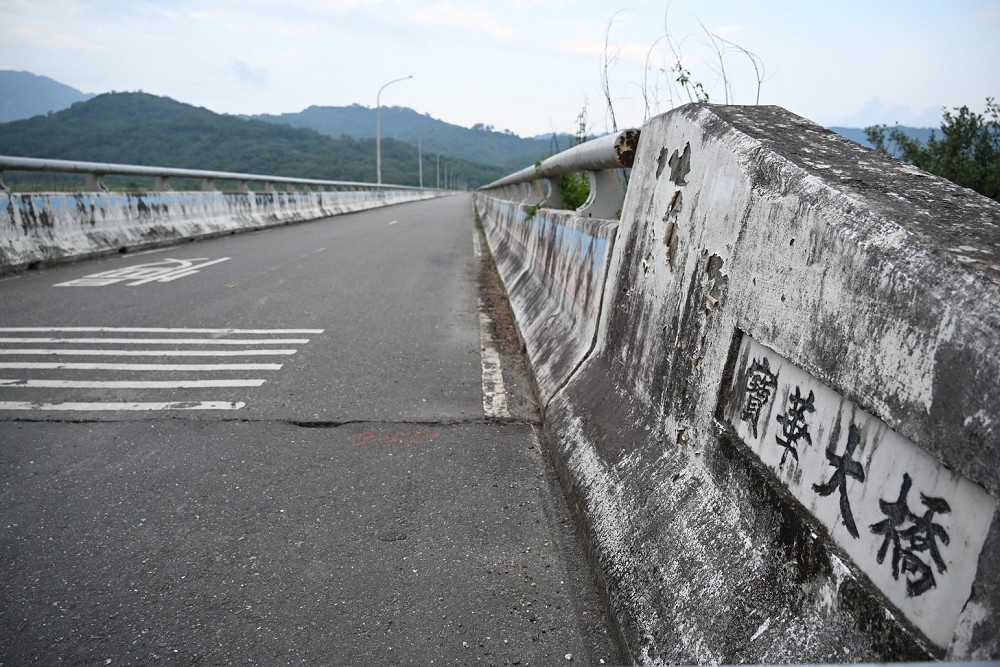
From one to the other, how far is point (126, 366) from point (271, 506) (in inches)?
101

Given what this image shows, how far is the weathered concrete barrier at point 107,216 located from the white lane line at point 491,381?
6497 millimetres

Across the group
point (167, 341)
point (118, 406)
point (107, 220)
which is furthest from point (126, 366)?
point (107, 220)

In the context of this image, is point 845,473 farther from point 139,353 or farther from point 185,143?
point 185,143

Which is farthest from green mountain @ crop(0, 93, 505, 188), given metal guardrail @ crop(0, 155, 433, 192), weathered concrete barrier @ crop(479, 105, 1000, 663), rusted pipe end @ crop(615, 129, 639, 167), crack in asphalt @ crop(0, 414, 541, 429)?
weathered concrete barrier @ crop(479, 105, 1000, 663)

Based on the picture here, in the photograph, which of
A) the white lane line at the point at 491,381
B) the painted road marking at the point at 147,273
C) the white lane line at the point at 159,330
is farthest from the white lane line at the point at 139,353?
the painted road marking at the point at 147,273

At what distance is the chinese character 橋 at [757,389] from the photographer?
1.83 meters

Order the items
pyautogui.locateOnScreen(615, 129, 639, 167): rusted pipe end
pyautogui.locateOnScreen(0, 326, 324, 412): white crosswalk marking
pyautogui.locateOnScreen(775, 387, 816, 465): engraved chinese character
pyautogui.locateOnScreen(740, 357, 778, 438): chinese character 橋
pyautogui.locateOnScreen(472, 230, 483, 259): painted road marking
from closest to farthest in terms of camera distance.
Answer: pyautogui.locateOnScreen(775, 387, 816, 465): engraved chinese character → pyautogui.locateOnScreen(740, 357, 778, 438): chinese character 橋 → pyautogui.locateOnScreen(615, 129, 639, 167): rusted pipe end → pyautogui.locateOnScreen(0, 326, 324, 412): white crosswalk marking → pyautogui.locateOnScreen(472, 230, 483, 259): painted road marking

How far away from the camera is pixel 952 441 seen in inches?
44.6

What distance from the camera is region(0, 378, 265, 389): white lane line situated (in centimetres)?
429

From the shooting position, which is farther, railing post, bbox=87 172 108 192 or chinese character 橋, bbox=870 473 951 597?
railing post, bbox=87 172 108 192

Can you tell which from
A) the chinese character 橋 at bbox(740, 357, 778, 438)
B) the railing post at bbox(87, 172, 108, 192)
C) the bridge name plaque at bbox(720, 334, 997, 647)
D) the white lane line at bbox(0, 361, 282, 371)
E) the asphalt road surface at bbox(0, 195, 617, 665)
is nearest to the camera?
the bridge name plaque at bbox(720, 334, 997, 647)

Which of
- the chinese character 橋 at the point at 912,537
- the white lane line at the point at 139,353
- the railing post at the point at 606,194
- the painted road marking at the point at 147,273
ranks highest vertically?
the railing post at the point at 606,194

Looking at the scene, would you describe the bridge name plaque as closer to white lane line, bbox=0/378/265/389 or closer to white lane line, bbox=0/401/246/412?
white lane line, bbox=0/401/246/412

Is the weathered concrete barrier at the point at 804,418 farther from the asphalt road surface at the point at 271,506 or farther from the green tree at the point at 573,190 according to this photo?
the green tree at the point at 573,190
